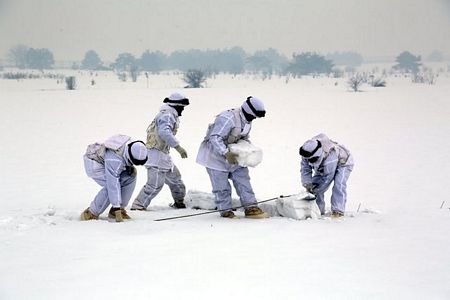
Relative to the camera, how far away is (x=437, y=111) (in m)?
22.1

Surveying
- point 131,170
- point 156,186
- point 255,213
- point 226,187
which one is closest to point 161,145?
point 156,186

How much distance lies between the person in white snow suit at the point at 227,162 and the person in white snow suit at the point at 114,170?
0.89 metres

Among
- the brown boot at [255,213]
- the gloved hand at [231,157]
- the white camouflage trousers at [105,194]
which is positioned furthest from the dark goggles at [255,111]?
the white camouflage trousers at [105,194]

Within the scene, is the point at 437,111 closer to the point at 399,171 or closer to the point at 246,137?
the point at 399,171

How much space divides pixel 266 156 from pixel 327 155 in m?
6.82

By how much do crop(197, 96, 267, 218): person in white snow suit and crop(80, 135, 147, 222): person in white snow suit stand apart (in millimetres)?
893

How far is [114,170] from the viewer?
6.88 m

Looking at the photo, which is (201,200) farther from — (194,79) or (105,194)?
(194,79)

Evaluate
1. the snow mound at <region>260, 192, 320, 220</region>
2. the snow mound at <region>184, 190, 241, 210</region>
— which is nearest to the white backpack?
the snow mound at <region>184, 190, 241, 210</region>

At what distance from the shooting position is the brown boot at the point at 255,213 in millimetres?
7207

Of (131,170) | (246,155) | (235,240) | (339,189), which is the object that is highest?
(246,155)

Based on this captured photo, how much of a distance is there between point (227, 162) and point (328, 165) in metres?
1.21

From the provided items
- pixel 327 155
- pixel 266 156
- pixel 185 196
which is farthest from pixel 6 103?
pixel 327 155

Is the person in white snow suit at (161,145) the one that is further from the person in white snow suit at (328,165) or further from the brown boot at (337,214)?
the brown boot at (337,214)
